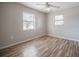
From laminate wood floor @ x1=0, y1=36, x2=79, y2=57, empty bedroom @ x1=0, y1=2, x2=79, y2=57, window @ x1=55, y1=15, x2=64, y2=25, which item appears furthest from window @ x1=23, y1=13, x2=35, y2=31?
window @ x1=55, y1=15, x2=64, y2=25

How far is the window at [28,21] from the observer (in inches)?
67.4

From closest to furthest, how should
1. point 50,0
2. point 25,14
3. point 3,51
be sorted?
point 50,0 → point 3,51 → point 25,14

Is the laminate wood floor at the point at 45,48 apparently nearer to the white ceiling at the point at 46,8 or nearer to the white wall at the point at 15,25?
the white wall at the point at 15,25

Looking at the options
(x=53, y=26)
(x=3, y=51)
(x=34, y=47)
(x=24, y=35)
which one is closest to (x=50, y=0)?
(x=53, y=26)

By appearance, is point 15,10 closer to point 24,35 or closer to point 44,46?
point 24,35

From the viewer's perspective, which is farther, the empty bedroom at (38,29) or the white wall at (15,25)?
the white wall at (15,25)

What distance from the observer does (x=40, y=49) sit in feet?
5.88

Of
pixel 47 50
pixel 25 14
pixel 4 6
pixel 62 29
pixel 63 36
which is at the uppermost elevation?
pixel 4 6

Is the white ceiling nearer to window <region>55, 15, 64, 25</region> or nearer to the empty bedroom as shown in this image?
the empty bedroom

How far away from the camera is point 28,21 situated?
5.57ft

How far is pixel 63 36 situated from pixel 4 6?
59.6 inches

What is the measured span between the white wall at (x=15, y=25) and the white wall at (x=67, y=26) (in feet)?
0.56

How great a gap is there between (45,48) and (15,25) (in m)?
0.89

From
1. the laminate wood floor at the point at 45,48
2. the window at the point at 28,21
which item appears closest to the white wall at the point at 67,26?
the laminate wood floor at the point at 45,48
